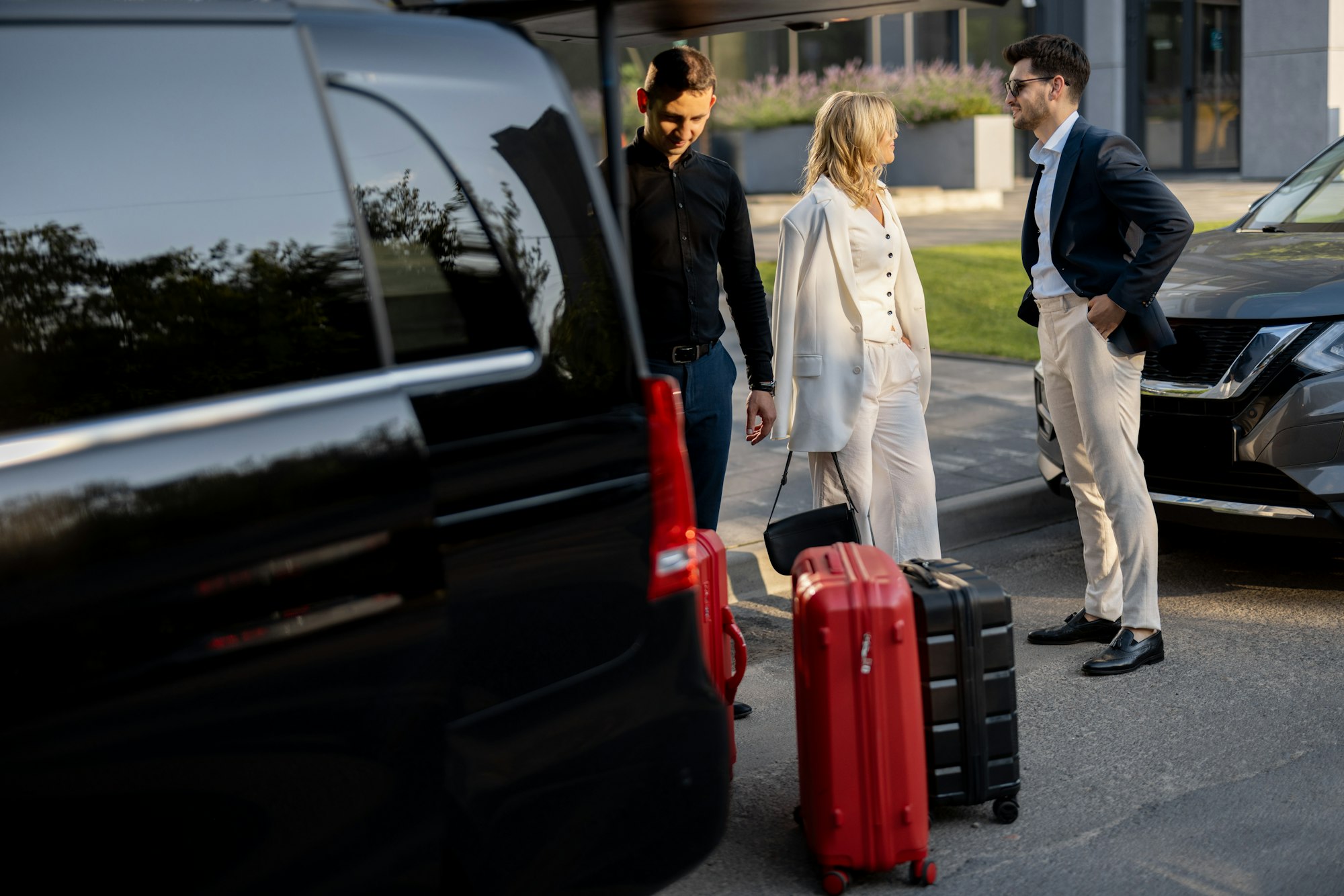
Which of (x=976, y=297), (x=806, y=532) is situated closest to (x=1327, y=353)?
(x=806, y=532)

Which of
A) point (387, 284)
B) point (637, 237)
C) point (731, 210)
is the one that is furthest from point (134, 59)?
point (731, 210)

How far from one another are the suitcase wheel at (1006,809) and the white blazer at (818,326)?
56.4 inches

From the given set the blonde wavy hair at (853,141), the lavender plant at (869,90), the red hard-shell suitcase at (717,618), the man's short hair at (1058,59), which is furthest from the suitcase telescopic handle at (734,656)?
the lavender plant at (869,90)

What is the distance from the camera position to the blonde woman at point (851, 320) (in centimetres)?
463

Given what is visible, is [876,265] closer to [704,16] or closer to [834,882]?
[704,16]

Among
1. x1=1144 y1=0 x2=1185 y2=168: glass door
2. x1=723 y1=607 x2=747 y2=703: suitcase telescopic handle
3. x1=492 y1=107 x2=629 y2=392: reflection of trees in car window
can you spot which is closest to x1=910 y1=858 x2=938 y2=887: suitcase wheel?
x1=723 y1=607 x2=747 y2=703: suitcase telescopic handle

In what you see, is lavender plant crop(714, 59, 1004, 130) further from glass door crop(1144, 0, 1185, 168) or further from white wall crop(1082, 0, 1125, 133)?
glass door crop(1144, 0, 1185, 168)

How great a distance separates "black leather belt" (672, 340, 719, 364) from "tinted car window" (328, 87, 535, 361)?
73.2 inches

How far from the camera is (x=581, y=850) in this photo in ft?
8.16

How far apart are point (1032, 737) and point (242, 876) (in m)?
2.70

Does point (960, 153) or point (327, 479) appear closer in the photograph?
point (327, 479)

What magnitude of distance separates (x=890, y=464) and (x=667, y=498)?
8.06 ft

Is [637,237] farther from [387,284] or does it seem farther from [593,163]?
[387,284]

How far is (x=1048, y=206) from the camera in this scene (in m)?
4.77
